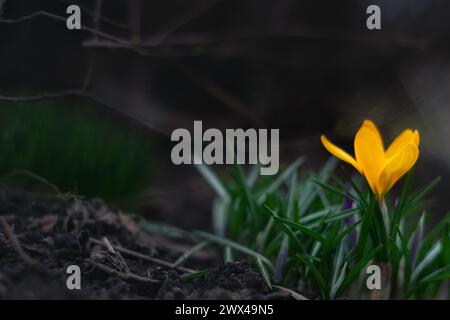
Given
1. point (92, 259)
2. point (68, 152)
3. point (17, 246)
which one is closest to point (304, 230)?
point (92, 259)

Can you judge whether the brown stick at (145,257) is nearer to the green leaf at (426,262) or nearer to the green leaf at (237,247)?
the green leaf at (237,247)

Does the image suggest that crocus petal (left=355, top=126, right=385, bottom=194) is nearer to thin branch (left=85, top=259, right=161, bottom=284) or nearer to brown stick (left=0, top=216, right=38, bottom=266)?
thin branch (left=85, top=259, right=161, bottom=284)

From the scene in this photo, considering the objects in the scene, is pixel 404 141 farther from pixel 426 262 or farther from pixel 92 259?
pixel 92 259

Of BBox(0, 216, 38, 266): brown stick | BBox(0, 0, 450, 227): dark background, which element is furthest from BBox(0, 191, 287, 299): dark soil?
BBox(0, 0, 450, 227): dark background

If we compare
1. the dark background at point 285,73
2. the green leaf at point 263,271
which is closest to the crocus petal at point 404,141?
the green leaf at point 263,271

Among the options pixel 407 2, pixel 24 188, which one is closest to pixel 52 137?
pixel 24 188

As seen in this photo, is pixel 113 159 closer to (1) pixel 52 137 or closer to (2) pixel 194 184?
(1) pixel 52 137
